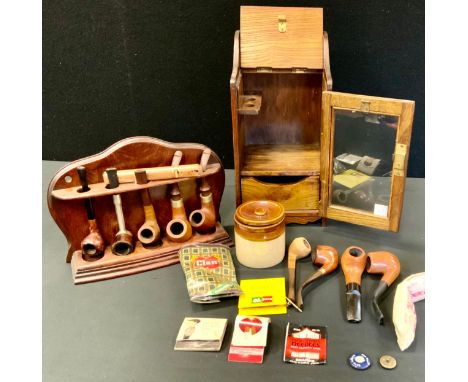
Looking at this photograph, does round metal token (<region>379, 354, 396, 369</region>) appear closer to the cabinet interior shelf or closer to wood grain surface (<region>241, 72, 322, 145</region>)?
the cabinet interior shelf

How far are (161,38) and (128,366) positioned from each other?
1243 millimetres

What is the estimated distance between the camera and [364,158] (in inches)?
60.2

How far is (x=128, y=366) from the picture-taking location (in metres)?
1.18

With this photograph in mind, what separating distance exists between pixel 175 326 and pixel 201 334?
0.29ft

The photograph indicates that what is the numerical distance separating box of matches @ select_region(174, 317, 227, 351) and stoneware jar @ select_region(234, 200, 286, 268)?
0.84 ft

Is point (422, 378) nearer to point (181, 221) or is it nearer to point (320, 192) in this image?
point (320, 192)

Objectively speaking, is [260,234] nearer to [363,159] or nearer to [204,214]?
[204,214]

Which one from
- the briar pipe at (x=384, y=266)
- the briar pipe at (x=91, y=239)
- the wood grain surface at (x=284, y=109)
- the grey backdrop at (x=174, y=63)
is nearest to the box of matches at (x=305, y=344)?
the briar pipe at (x=384, y=266)

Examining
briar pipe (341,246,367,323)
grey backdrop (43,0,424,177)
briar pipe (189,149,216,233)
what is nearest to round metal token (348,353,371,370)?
briar pipe (341,246,367,323)

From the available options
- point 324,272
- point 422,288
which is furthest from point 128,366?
point 422,288

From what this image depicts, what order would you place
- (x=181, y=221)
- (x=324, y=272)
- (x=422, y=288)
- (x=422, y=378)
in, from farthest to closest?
1. (x=181, y=221)
2. (x=324, y=272)
3. (x=422, y=288)
4. (x=422, y=378)

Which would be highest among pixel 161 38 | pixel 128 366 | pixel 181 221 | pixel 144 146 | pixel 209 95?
pixel 161 38

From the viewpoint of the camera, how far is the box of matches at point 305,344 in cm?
116

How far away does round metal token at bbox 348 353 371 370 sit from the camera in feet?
3.74
